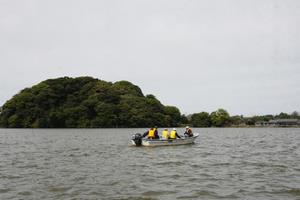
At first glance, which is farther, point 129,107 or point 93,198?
point 129,107

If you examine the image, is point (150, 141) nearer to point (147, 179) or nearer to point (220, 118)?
point (147, 179)

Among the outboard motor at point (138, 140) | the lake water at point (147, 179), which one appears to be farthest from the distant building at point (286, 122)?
the lake water at point (147, 179)

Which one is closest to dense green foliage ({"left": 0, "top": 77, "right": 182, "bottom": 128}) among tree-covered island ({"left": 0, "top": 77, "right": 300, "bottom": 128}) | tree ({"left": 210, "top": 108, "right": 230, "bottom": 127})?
tree-covered island ({"left": 0, "top": 77, "right": 300, "bottom": 128})

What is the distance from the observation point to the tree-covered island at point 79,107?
4466 inches

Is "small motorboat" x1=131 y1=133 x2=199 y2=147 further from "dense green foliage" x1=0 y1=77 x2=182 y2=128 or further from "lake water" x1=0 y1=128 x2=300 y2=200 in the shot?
"dense green foliage" x1=0 y1=77 x2=182 y2=128

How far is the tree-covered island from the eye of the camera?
113438 mm

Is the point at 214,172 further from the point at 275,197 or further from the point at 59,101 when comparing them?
the point at 59,101

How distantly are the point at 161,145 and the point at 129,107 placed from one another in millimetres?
80280

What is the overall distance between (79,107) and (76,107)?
162 centimetres

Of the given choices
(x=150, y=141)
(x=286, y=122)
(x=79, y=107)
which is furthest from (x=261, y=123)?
(x=150, y=141)

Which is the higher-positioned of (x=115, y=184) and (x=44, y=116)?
(x=44, y=116)

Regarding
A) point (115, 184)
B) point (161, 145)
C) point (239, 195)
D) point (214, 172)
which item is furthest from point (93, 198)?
point (161, 145)

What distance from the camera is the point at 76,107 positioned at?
115m

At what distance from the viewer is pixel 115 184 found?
16.4 metres
